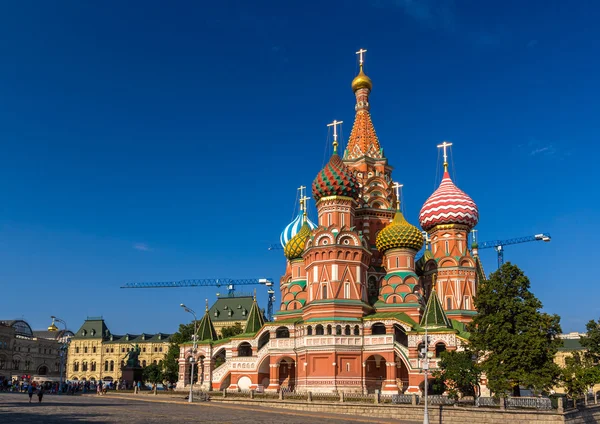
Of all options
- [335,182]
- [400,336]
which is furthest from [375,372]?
[335,182]

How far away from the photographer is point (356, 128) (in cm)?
6031

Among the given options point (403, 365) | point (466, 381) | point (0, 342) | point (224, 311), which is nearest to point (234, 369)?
point (403, 365)

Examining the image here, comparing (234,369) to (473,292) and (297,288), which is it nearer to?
(297,288)

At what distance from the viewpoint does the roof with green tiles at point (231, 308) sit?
99.4 meters

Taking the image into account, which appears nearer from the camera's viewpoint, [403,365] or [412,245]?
[403,365]

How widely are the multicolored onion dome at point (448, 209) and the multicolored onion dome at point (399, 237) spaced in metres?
4.34

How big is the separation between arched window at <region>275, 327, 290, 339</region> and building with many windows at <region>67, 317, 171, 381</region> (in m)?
61.7

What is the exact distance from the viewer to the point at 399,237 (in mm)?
50000

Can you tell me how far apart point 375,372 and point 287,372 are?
9244 millimetres

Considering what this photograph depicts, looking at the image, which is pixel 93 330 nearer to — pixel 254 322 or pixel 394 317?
pixel 254 322

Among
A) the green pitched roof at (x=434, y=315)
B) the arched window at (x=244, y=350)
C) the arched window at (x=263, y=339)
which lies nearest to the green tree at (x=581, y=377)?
the green pitched roof at (x=434, y=315)

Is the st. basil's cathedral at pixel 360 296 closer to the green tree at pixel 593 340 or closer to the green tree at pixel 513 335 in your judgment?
the green tree at pixel 513 335

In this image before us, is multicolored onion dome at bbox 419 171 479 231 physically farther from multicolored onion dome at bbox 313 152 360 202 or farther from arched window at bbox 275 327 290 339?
arched window at bbox 275 327 290 339

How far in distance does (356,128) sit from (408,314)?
2119 centimetres
